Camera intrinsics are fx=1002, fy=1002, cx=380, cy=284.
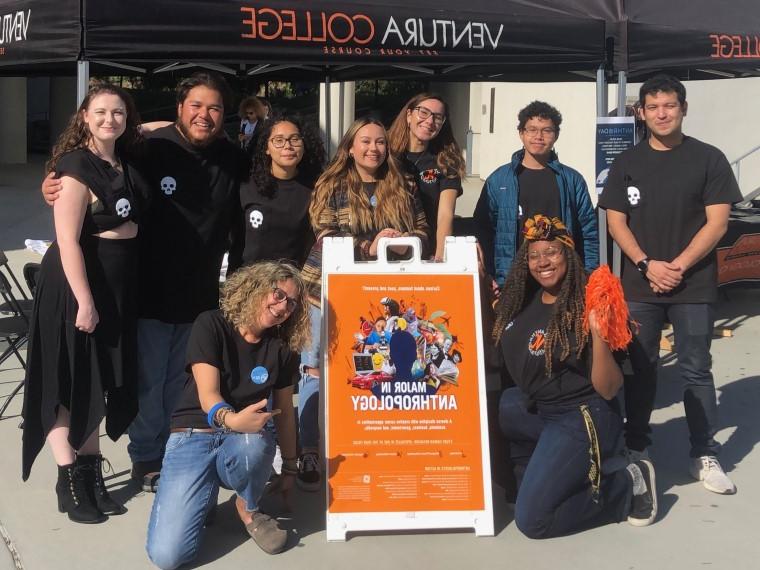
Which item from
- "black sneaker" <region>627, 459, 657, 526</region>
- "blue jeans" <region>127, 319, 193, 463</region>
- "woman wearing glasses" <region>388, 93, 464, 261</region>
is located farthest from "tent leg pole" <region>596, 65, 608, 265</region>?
"blue jeans" <region>127, 319, 193, 463</region>

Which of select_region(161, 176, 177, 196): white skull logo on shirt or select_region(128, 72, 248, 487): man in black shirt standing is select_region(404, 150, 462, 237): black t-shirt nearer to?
select_region(128, 72, 248, 487): man in black shirt standing

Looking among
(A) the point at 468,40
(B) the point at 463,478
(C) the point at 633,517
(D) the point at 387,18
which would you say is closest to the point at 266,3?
(D) the point at 387,18

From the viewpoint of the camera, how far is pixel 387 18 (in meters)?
4.92

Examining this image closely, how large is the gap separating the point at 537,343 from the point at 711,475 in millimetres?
1212

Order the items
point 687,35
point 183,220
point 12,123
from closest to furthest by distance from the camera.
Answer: point 183,220 < point 687,35 < point 12,123

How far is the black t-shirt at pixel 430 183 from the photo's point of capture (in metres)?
4.86

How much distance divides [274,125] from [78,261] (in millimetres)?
1094

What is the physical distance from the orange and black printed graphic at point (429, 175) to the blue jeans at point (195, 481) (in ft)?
5.19

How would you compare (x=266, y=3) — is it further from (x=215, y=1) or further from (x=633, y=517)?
(x=633, y=517)

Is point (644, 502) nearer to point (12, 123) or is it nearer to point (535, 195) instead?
point (535, 195)

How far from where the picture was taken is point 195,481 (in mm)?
3852

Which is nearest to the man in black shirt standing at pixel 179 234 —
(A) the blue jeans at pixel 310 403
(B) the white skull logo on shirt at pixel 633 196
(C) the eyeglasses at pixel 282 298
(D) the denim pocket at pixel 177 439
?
(A) the blue jeans at pixel 310 403

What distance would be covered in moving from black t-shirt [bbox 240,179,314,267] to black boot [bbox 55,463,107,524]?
118 centimetres

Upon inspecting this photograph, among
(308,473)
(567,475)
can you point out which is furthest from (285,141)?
(567,475)
